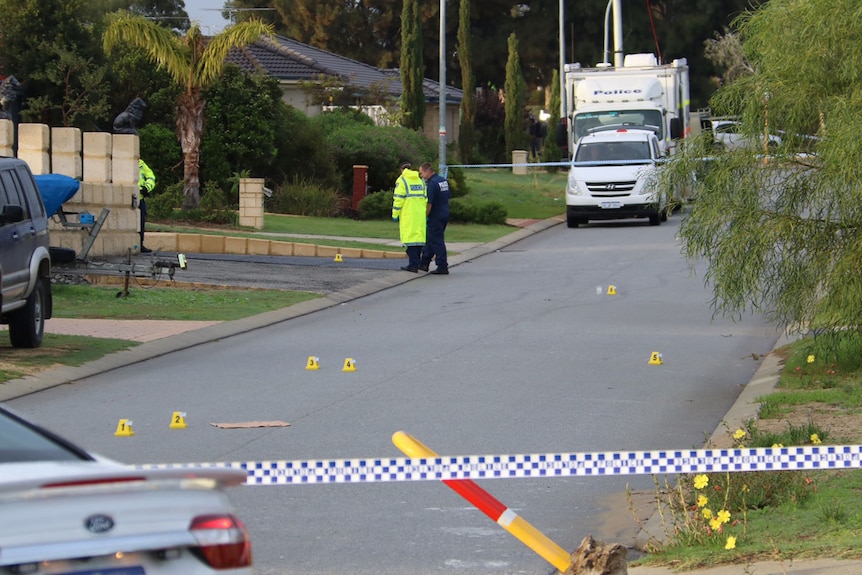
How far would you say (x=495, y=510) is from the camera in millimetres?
6055

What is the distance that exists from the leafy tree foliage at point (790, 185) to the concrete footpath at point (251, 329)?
95cm

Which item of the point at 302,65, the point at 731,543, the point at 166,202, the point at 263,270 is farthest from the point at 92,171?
the point at 302,65

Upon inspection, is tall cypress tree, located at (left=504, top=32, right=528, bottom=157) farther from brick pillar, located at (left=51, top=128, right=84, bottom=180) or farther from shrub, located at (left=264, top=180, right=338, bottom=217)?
brick pillar, located at (left=51, top=128, right=84, bottom=180)

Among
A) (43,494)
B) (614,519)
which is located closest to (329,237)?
(614,519)

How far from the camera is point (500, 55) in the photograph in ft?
225

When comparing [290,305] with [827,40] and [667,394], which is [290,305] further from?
[827,40]

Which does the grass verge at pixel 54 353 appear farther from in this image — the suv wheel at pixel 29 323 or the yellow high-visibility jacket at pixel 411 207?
the yellow high-visibility jacket at pixel 411 207

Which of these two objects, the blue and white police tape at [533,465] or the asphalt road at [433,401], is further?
the asphalt road at [433,401]

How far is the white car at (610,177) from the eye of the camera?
3066 cm

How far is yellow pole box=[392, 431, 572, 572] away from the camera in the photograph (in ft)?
19.6

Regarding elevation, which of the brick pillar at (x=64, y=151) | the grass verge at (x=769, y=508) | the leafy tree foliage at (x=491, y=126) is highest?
the leafy tree foliage at (x=491, y=126)

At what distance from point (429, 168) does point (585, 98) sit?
541 inches

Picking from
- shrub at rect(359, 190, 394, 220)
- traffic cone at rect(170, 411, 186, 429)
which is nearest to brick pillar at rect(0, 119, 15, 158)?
traffic cone at rect(170, 411, 186, 429)

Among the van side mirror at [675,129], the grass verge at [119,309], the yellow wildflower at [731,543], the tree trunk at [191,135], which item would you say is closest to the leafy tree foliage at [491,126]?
the van side mirror at [675,129]
